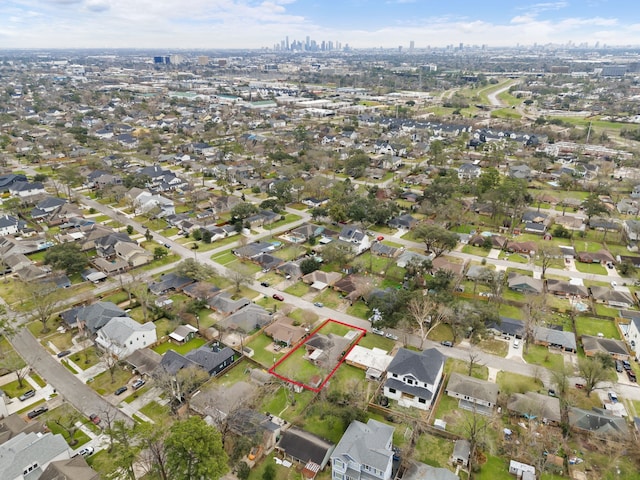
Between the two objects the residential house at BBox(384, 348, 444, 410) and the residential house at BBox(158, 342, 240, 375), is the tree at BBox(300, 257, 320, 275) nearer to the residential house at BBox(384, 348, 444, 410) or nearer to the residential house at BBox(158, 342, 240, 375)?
the residential house at BBox(158, 342, 240, 375)

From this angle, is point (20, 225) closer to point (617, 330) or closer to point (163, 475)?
point (163, 475)

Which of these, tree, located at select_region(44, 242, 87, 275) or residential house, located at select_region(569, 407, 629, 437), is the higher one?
tree, located at select_region(44, 242, 87, 275)

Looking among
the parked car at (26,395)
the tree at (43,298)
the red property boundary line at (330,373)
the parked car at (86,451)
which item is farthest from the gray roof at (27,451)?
the tree at (43,298)

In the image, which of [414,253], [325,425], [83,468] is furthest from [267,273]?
[83,468]

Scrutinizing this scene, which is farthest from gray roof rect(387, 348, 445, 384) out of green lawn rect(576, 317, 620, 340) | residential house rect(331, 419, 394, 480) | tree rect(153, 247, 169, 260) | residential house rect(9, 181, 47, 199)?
residential house rect(9, 181, 47, 199)

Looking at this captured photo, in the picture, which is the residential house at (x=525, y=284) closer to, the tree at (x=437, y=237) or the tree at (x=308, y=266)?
the tree at (x=437, y=237)

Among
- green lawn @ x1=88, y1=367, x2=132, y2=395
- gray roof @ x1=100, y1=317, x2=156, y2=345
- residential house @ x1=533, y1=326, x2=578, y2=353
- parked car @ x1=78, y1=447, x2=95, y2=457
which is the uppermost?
gray roof @ x1=100, y1=317, x2=156, y2=345
